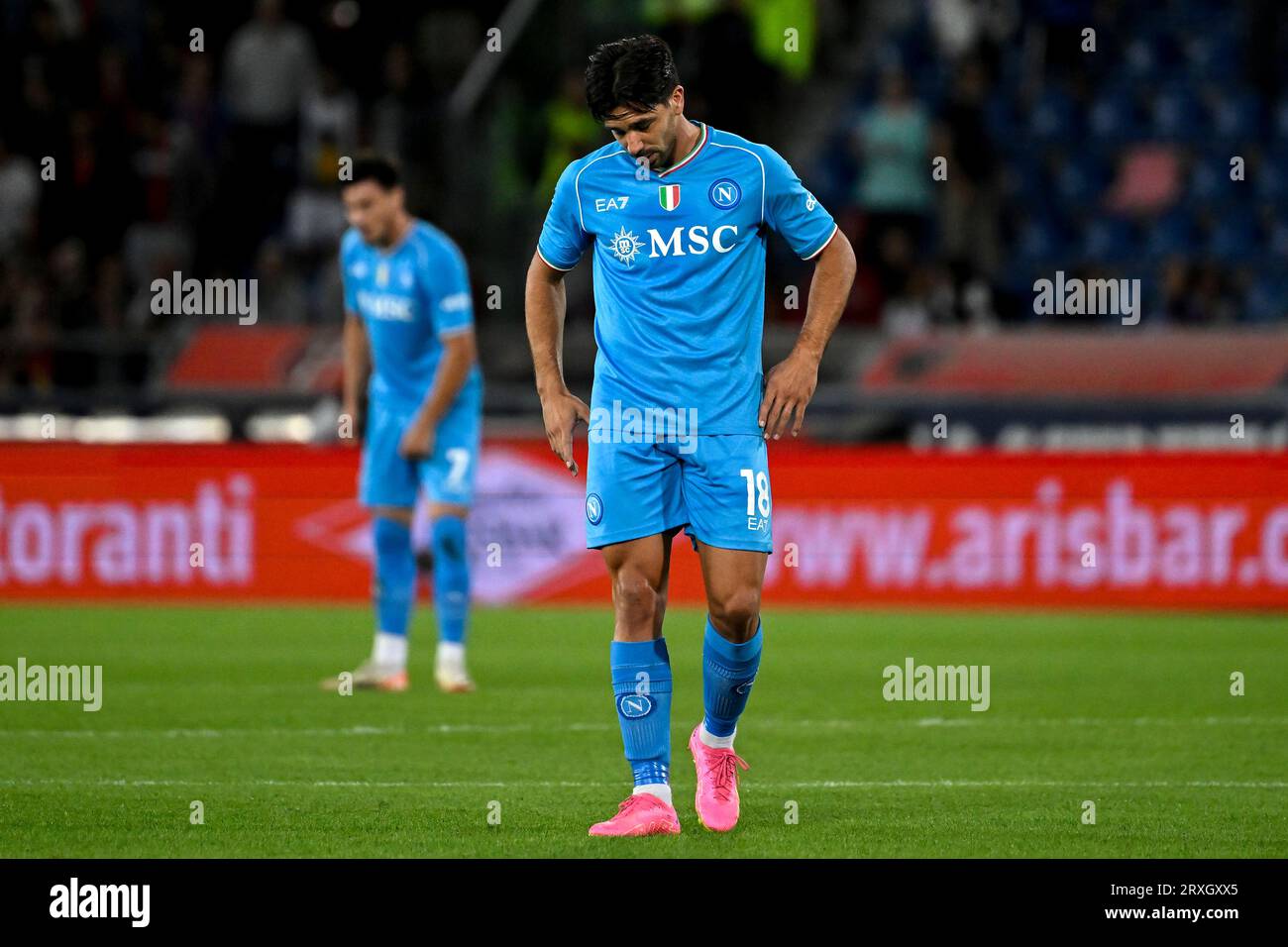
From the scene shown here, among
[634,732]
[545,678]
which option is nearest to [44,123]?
[545,678]

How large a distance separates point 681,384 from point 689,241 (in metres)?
0.45

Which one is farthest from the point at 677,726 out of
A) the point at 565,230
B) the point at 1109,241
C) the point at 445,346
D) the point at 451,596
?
the point at 1109,241

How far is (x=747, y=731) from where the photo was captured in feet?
32.1

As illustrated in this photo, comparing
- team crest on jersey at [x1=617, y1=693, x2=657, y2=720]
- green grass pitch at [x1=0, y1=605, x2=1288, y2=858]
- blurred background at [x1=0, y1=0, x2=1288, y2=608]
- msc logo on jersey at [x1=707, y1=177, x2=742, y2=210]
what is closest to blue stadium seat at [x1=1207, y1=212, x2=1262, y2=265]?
blurred background at [x1=0, y1=0, x2=1288, y2=608]

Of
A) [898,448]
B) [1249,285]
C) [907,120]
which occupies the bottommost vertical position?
[898,448]

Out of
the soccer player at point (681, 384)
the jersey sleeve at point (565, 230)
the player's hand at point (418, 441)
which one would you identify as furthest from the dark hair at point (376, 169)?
the soccer player at point (681, 384)

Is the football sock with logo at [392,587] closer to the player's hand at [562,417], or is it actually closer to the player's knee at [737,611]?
the player's hand at [562,417]

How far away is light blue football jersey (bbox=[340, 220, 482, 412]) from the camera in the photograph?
11.3m

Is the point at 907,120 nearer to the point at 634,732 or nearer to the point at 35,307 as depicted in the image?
the point at 35,307

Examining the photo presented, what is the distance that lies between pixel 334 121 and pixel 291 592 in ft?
16.2

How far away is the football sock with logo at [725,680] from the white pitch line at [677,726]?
2.51 m

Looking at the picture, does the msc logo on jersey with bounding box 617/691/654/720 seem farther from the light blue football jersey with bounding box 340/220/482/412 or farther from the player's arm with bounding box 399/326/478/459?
the light blue football jersey with bounding box 340/220/482/412

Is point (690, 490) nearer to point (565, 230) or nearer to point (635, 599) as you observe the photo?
point (635, 599)
